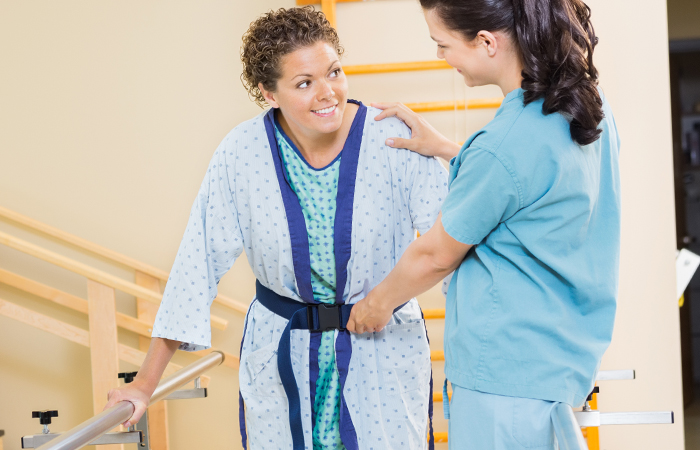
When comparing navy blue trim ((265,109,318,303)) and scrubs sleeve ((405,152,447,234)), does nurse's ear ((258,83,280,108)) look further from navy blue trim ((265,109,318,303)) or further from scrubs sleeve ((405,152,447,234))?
scrubs sleeve ((405,152,447,234))

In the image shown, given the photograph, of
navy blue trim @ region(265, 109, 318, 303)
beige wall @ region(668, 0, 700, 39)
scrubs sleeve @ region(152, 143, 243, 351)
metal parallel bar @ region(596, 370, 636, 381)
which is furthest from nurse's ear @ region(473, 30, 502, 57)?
beige wall @ region(668, 0, 700, 39)

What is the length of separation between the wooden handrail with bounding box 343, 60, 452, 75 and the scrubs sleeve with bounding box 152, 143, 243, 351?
105cm

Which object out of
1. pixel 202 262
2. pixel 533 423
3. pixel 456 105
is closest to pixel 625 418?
pixel 533 423

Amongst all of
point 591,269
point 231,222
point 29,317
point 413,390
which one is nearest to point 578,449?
point 591,269

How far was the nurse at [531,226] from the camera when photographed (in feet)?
3.06

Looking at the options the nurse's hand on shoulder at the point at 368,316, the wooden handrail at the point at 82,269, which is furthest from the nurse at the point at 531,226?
the wooden handrail at the point at 82,269

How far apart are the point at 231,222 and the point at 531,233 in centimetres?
77

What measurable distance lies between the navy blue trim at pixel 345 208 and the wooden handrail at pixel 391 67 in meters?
1.01

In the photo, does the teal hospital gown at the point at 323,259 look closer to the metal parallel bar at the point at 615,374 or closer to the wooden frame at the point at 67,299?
the metal parallel bar at the point at 615,374

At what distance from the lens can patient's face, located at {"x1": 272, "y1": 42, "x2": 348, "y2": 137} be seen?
1436 millimetres

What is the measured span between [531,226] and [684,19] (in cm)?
330

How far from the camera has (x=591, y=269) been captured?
0.97 m

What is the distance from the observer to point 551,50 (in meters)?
0.95

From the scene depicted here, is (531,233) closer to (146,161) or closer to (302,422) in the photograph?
(302,422)
